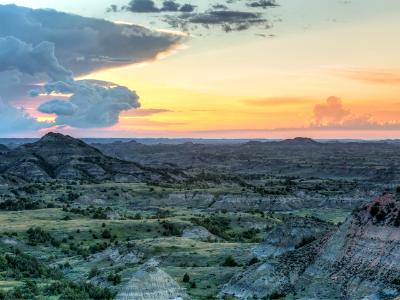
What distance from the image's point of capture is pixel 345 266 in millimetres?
43688

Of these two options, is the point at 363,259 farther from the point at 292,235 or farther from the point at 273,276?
the point at 292,235

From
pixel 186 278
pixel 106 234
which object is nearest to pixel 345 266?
pixel 186 278

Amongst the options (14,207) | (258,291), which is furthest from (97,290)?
(14,207)

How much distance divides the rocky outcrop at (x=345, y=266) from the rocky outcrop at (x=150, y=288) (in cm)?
610

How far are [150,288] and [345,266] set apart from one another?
47.1 ft

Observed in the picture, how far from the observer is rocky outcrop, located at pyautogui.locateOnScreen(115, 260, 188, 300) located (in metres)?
41.3

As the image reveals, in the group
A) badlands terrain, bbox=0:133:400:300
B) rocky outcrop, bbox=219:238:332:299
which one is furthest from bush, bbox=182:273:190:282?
rocky outcrop, bbox=219:238:332:299

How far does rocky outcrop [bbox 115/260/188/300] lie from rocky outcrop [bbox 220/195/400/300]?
610 cm

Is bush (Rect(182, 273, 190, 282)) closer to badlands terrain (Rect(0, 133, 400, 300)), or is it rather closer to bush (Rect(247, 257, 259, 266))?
badlands terrain (Rect(0, 133, 400, 300))

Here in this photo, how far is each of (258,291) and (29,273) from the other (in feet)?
78.8

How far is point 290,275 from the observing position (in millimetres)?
46500

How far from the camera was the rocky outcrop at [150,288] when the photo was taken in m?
41.3

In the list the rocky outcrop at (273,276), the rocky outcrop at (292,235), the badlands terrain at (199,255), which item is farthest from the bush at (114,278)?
the rocky outcrop at (292,235)

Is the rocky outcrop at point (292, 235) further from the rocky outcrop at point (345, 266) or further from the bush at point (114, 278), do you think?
the bush at point (114, 278)
